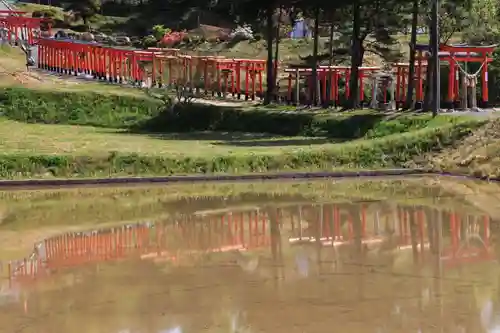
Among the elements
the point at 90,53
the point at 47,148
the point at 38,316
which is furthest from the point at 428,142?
the point at 90,53

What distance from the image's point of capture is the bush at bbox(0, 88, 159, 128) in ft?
113

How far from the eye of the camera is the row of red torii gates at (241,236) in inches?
542

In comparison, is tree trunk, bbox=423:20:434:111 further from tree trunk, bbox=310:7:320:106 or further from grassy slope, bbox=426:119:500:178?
tree trunk, bbox=310:7:320:106

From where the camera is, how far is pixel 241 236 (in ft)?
50.5

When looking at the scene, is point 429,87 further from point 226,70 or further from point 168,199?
point 226,70

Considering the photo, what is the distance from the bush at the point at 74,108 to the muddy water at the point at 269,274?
1721 cm

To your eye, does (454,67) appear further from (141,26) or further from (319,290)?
(141,26)

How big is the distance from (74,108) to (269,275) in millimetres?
23913

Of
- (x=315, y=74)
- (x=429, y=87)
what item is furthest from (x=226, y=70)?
(x=429, y=87)

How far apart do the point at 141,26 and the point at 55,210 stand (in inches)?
1659

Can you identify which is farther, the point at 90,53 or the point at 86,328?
the point at 90,53

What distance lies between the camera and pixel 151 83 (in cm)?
3972

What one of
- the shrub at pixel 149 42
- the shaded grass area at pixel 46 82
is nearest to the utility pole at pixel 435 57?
the shaded grass area at pixel 46 82

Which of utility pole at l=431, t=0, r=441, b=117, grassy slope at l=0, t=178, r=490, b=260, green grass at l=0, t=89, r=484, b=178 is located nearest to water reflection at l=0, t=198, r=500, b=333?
grassy slope at l=0, t=178, r=490, b=260
